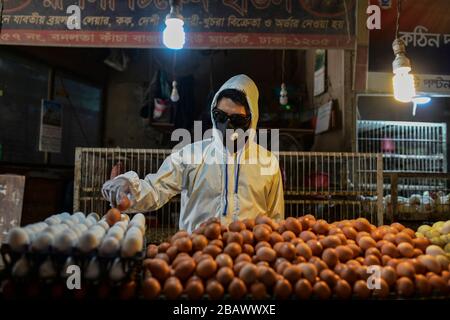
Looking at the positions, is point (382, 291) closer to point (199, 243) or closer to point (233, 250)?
point (233, 250)

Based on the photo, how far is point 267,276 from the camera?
1.80 metres

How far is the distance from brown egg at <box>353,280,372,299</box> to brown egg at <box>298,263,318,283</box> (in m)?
0.19

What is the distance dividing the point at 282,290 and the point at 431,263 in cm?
80

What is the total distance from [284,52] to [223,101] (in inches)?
175

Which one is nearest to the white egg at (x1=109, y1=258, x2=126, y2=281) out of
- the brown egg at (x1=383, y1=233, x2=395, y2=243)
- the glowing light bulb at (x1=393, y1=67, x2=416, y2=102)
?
the brown egg at (x1=383, y1=233, x2=395, y2=243)

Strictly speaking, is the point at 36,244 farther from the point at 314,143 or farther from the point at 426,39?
the point at 314,143

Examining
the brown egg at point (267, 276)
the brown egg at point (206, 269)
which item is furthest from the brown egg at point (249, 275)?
the brown egg at point (206, 269)

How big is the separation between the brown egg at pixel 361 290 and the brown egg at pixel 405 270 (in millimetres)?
Answer: 203

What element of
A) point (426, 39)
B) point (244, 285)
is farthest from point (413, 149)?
point (244, 285)

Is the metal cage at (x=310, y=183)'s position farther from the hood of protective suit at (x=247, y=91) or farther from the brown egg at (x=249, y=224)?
the brown egg at (x=249, y=224)

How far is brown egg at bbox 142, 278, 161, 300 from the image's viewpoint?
5.74 ft

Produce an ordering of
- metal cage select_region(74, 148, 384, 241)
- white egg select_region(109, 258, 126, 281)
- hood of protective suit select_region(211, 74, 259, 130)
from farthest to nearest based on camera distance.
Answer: metal cage select_region(74, 148, 384, 241) < hood of protective suit select_region(211, 74, 259, 130) < white egg select_region(109, 258, 126, 281)

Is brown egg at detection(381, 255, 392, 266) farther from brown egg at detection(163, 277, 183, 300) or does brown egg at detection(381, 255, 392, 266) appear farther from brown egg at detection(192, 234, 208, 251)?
brown egg at detection(163, 277, 183, 300)

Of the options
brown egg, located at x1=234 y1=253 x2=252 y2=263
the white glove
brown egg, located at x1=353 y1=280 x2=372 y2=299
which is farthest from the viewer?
the white glove
